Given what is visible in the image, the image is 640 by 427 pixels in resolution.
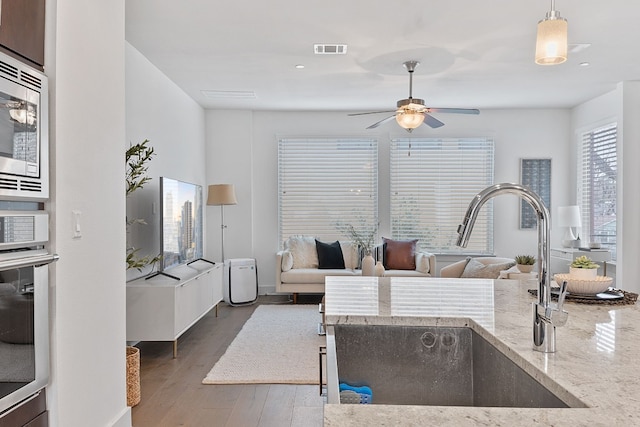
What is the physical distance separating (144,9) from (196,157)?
127 inches

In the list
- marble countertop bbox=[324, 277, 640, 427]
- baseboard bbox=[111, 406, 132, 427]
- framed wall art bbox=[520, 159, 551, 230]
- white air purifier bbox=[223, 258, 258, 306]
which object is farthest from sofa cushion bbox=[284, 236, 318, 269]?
marble countertop bbox=[324, 277, 640, 427]

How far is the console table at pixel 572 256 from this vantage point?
5.86 m

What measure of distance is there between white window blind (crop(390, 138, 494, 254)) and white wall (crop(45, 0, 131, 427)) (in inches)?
202

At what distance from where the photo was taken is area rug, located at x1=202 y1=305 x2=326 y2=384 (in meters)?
3.66

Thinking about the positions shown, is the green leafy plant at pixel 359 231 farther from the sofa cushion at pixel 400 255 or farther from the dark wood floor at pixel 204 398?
the dark wood floor at pixel 204 398

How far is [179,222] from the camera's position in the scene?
495 centimetres

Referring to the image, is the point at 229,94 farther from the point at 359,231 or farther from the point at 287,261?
the point at 359,231

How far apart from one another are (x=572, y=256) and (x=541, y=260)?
19.0 ft

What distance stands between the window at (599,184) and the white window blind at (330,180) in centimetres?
279

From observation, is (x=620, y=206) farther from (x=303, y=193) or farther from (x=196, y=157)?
(x=196, y=157)

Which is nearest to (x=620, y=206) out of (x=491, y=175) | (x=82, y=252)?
(x=491, y=175)

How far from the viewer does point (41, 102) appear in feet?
5.95

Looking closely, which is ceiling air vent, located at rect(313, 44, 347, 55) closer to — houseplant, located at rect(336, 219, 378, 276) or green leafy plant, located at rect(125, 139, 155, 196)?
green leafy plant, located at rect(125, 139, 155, 196)

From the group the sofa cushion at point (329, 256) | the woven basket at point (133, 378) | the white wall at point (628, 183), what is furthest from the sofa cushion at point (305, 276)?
the woven basket at point (133, 378)
